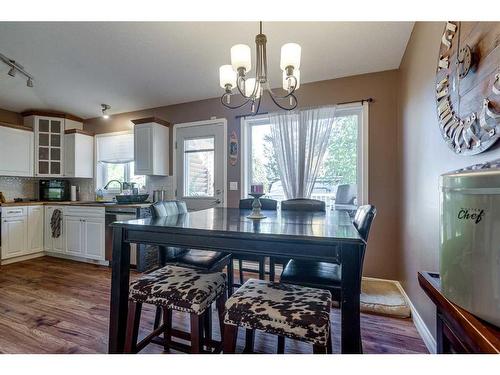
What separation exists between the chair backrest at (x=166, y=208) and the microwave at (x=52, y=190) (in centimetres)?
355

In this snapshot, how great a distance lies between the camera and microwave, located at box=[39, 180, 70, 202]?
167 inches

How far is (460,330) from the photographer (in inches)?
23.7

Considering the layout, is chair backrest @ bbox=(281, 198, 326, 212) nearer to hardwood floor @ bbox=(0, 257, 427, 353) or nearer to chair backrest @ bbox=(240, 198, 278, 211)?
chair backrest @ bbox=(240, 198, 278, 211)

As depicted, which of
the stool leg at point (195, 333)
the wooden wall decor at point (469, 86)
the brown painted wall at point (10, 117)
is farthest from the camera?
the brown painted wall at point (10, 117)

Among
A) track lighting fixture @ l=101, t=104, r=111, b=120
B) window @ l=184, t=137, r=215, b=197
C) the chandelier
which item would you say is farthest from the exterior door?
the chandelier

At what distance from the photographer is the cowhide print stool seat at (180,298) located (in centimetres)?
119

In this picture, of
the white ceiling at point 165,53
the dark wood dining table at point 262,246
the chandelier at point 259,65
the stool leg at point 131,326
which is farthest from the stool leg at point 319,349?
the white ceiling at point 165,53

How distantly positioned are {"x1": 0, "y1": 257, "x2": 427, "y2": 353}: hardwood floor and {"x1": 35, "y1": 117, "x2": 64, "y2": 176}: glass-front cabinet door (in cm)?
193

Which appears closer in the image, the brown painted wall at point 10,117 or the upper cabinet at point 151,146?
the upper cabinet at point 151,146

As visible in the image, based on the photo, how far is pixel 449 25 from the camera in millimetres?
1271

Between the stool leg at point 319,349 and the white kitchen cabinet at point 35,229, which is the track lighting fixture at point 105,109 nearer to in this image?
the white kitchen cabinet at point 35,229

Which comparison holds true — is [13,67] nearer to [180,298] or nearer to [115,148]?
[115,148]
